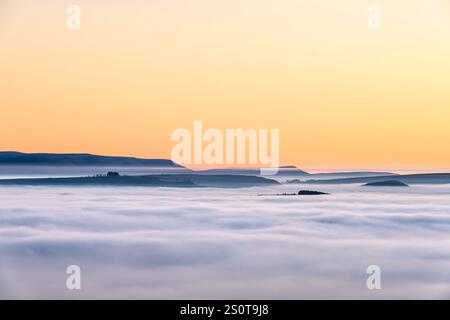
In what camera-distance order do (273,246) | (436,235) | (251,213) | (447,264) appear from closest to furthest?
(447,264) < (273,246) < (436,235) < (251,213)

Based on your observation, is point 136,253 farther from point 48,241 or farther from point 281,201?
point 281,201

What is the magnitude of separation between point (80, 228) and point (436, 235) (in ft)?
41.0

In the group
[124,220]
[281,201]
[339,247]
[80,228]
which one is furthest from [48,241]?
[281,201]

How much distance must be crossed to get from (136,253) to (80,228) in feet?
14.9

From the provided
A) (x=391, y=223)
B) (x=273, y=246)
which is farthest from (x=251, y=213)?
(x=391, y=223)

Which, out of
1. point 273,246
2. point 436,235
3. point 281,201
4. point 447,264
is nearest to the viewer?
point 447,264

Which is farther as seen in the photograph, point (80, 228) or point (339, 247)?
point (80, 228)

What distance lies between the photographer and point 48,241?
19750 millimetres

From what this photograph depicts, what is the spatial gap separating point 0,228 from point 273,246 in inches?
384

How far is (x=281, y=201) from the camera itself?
2828 centimetres

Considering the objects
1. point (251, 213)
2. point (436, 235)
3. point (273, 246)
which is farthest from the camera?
point (251, 213)

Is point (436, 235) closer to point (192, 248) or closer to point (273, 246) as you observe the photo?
point (273, 246)

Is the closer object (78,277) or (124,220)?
(78,277)

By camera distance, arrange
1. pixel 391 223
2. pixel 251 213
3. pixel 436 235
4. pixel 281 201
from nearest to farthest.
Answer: pixel 436 235, pixel 251 213, pixel 391 223, pixel 281 201
